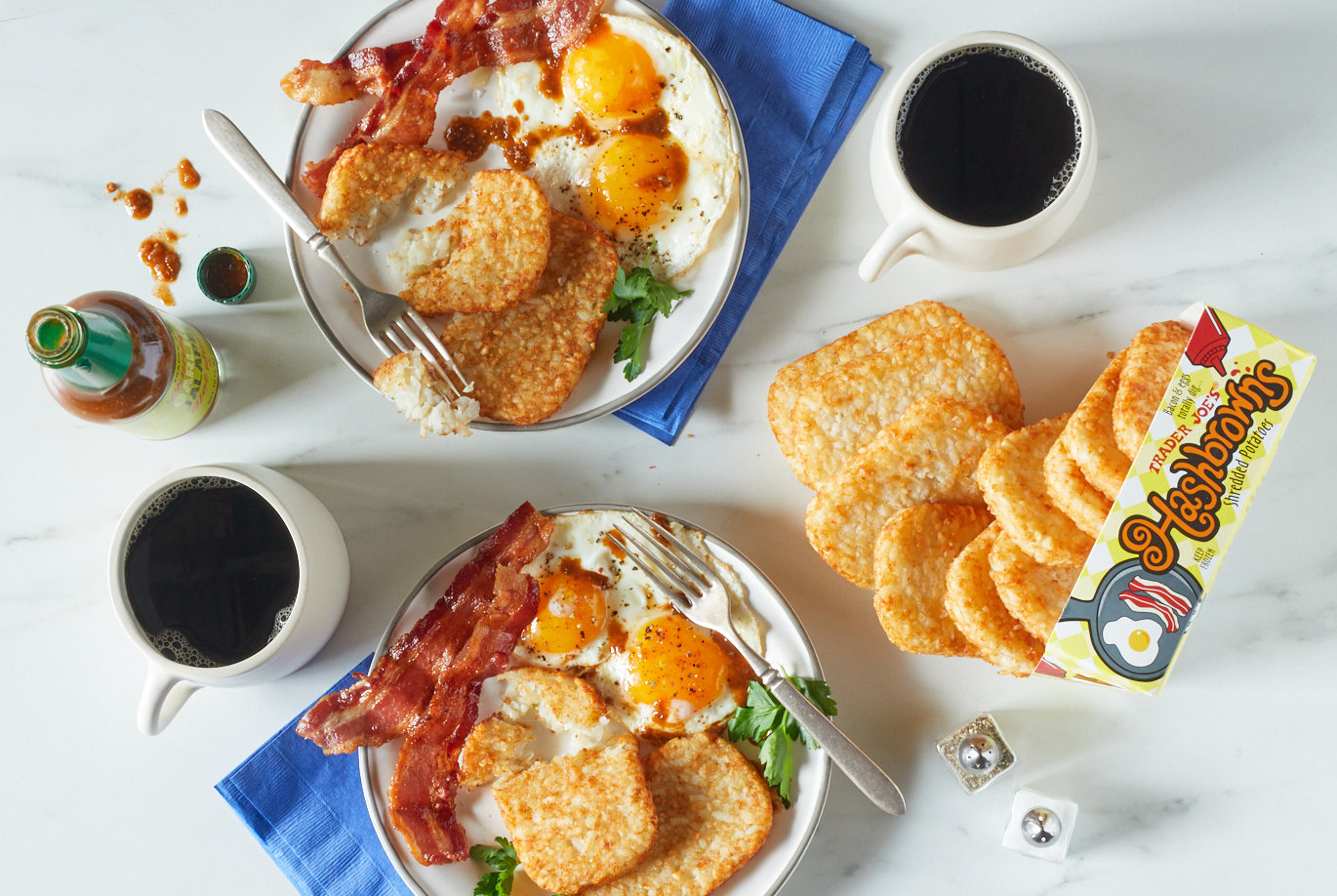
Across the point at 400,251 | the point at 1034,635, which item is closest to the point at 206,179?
the point at 400,251

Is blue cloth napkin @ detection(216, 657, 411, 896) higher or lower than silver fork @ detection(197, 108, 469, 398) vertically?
lower

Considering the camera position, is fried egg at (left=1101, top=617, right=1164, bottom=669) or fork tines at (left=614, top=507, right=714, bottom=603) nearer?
fried egg at (left=1101, top=617, right=1164, bottom=669)

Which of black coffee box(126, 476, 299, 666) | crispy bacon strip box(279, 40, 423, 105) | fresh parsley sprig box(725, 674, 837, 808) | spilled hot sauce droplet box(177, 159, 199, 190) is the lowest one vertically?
fresh parsley sprig box(725, 674, 837, 808)

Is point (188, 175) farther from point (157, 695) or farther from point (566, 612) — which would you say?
point (566, 612)

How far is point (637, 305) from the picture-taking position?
2.24 m

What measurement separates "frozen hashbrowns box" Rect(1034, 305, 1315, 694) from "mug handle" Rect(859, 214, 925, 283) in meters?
0.57

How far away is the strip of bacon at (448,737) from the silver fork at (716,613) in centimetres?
27

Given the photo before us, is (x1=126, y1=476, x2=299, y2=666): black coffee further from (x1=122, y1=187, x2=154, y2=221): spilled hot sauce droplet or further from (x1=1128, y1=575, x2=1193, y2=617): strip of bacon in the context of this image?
(x1=1128, y1=575, x2=1193, y2=617): strip of bacon

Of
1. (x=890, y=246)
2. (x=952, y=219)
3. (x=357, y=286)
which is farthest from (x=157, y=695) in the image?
(x=952, y=219)

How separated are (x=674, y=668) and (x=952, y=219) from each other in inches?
44.8

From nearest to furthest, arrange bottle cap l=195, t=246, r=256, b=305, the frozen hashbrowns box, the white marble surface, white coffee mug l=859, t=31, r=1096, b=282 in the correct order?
the frozen hashbrowns box → white coffee mug l=859, t=31, r=1096, b=282 → the white marble surface → bottle cap l=195, t=246, r=256, b=305

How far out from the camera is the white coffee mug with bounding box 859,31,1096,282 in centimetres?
197

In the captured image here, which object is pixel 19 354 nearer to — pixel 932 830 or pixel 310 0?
pixel 310 0

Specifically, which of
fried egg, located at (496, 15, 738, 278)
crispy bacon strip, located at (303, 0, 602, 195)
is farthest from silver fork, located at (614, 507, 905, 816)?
crispy bacon strip, located at (303, 0, 602, 195)
